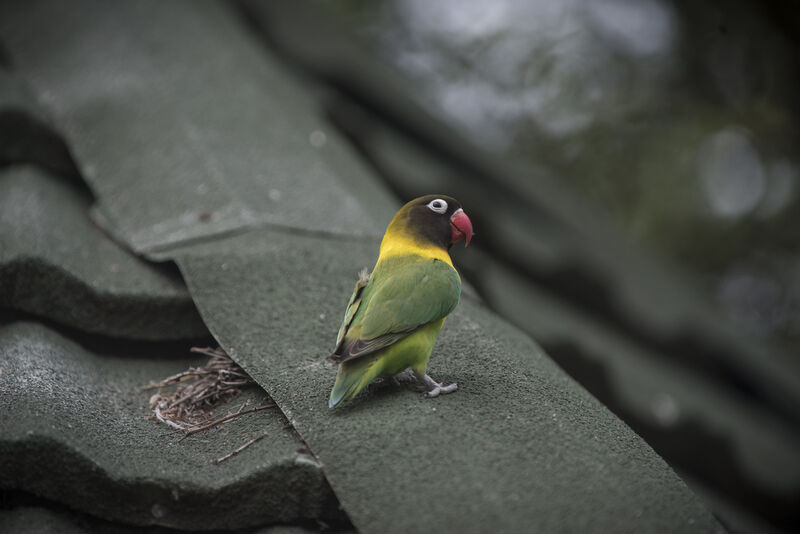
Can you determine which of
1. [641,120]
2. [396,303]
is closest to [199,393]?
[396,303]

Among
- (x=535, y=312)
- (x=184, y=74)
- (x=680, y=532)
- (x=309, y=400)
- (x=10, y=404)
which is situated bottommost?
(x=535, y=312)

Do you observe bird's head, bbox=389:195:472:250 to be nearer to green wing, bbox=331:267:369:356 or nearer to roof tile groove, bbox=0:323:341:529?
green wing, bbox=331:267:369:356

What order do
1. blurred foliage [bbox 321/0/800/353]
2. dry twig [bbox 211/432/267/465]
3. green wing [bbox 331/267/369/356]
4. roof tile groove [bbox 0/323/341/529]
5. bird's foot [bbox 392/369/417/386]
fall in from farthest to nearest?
blurred foliage [bbox 321/0/800/353] < bird's foot [bbox 392/369/417/386] < green wing [bbox 331/267/369/356] < dry twig [bbox 211/432/267/465] < roof tile groove [bbox 0/323/341/529]

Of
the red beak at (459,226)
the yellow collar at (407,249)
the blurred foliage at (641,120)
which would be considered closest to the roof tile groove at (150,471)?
the yellow collar at (407,249)

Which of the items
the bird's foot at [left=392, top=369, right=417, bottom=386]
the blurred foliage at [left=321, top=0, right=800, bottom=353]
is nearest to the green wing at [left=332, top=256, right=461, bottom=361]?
the bird's foot at [left=392, top=369, right=417, bottom=386]

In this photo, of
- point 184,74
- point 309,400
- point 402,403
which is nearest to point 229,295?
point 309,400

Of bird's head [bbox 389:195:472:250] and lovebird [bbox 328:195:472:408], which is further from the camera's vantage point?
bird's head [bbox 389:195:472:250]

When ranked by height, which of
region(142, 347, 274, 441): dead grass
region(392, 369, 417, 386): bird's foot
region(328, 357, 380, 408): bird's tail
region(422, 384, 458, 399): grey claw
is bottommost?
region(142, 347, 274, 441): dead grass

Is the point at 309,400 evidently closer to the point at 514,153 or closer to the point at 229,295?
the point at 229,295

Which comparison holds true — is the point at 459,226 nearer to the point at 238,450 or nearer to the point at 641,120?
the point at 238,450
